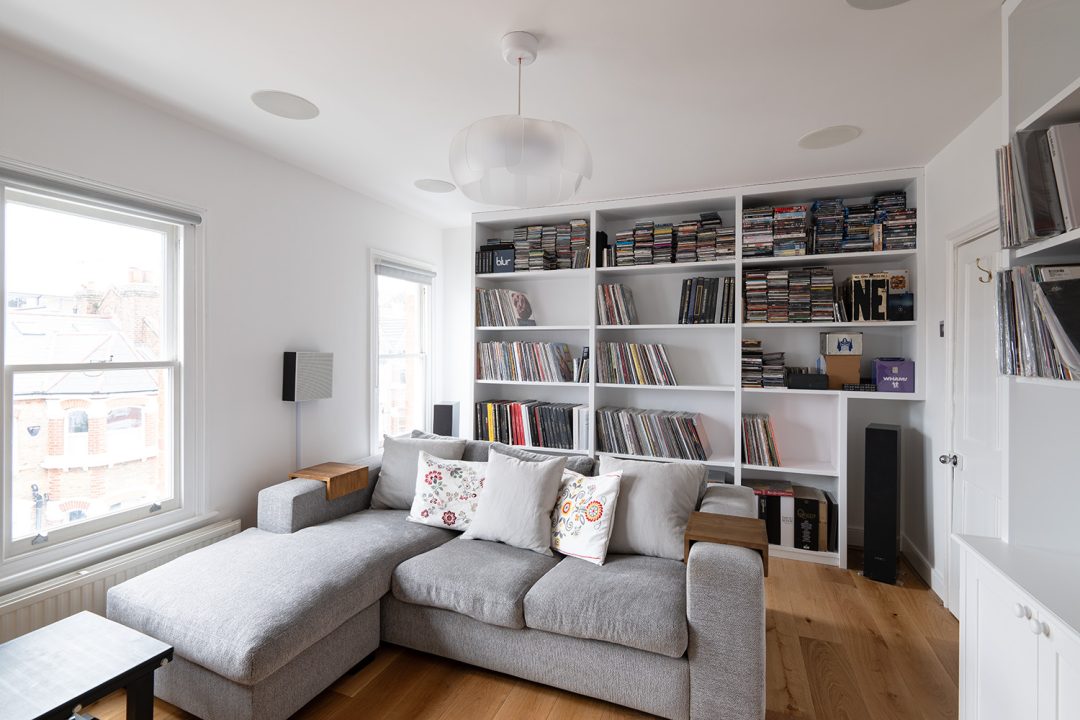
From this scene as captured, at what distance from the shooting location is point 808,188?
333 centimetres

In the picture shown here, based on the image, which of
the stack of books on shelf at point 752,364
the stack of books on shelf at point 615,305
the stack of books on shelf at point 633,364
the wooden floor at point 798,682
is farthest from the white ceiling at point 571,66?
the wooden floor at point 798,682

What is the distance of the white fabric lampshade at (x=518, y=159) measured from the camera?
Result: 60.8 inches

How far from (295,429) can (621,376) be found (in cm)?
222

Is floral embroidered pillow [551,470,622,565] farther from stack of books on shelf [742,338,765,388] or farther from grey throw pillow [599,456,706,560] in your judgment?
stack of books on shelf [742,338,765,388]

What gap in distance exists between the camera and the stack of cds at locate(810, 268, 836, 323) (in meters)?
3.34

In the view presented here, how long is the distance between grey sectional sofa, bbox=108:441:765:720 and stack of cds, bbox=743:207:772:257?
6.00ft

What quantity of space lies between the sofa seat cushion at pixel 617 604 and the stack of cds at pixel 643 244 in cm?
220

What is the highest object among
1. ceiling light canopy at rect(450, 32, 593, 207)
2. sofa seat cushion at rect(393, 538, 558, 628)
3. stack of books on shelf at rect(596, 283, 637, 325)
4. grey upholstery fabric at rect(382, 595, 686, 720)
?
ceiling light canopy at rect(450, 32, 593, 207)

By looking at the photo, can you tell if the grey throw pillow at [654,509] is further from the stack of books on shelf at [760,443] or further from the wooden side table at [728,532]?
the stack of books on shelf at [760,443]

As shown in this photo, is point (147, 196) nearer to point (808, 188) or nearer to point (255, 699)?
point (255, 699)

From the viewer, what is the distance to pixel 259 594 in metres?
1.92

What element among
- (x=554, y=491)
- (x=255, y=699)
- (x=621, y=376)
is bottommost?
(x=255, y=699)

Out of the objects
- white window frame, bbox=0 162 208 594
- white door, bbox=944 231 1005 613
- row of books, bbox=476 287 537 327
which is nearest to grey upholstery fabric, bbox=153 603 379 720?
white window frame, bbox=0 162 208 594

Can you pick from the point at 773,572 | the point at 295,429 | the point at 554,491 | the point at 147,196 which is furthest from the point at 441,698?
the point at 147,196
